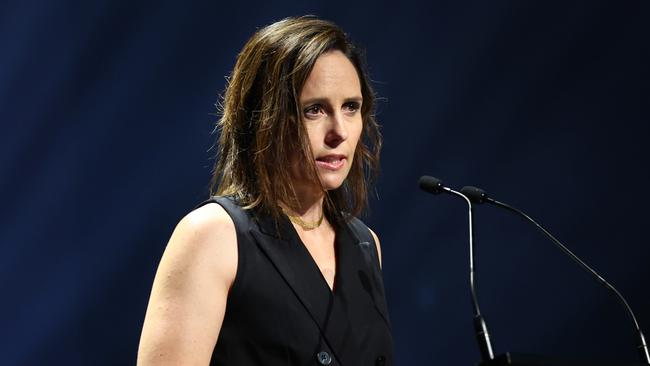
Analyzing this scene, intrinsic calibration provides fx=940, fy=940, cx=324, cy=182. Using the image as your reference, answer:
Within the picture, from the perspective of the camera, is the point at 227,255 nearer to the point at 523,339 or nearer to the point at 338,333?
the point at 338,333

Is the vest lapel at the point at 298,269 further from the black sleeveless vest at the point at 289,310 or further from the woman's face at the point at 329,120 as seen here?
the woman's face at the point at 329,120

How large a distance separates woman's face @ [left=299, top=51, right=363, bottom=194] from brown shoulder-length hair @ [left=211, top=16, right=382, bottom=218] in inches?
0.6

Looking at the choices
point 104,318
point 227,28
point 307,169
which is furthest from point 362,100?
point 104,318

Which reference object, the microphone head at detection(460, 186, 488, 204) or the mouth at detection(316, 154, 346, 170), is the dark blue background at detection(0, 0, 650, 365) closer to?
the mouth at detection(316, 154, 346, 170)

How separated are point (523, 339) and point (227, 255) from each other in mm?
1564

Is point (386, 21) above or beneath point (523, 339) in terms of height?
above

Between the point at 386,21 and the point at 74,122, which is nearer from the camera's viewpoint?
the point at 74,122

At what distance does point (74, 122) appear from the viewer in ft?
8.19

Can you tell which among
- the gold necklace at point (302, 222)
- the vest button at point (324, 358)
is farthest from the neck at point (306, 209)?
the vest button at point (324, 358)

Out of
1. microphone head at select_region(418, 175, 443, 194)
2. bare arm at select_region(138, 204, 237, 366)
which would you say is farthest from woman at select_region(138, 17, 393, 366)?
microphone head at select_region(418, 175, 443, 194)

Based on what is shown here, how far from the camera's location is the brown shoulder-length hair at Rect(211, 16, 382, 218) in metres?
1.76

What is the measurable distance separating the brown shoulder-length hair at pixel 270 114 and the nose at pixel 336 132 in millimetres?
49

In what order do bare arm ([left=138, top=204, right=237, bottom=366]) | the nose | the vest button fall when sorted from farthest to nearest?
the nose
the vest button
bare arm ([left=138, top=204, right=237, bottom=366])

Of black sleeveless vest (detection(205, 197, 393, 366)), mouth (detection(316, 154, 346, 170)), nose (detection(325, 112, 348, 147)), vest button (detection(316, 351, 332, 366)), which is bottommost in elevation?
vest button (detection(316, 351, 332, 366))
